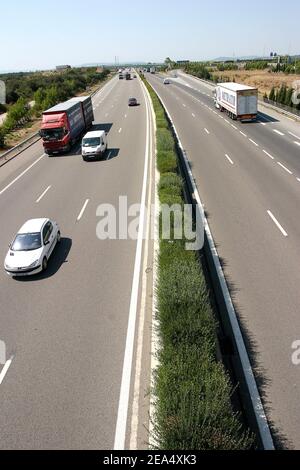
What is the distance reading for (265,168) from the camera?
2619cm

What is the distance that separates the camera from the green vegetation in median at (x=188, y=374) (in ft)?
23.2

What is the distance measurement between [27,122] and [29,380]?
4892 cm

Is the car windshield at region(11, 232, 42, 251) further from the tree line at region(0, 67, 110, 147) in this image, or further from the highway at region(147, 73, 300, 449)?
the tree line at region(0, 67, 110, 147)

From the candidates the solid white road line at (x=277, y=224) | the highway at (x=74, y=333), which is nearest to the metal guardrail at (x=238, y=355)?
the highway at (x=74, y=333)

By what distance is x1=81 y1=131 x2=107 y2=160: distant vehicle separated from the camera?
98.2ft

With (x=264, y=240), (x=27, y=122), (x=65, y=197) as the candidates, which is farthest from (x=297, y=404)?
(x=27, y=122)

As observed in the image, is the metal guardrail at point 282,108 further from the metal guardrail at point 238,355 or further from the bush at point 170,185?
the metal guardrail at point 238,355

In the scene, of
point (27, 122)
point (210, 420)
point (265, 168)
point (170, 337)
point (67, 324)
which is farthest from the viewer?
point (27, 122)

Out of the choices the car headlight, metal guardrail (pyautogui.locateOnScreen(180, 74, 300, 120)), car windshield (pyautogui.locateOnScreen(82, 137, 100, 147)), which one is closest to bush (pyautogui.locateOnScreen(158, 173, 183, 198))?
the car headlight

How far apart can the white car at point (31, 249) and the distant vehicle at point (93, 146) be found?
14386 mm

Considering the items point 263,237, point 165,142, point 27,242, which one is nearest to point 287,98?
point 165,142

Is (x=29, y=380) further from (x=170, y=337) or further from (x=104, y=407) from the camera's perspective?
(x=170, y=337)

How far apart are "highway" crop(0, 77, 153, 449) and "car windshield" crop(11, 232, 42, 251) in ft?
3.45

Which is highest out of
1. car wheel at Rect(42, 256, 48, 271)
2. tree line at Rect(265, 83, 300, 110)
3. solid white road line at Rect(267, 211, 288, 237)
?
tree line at Rect(265, 83, 300, 110)
